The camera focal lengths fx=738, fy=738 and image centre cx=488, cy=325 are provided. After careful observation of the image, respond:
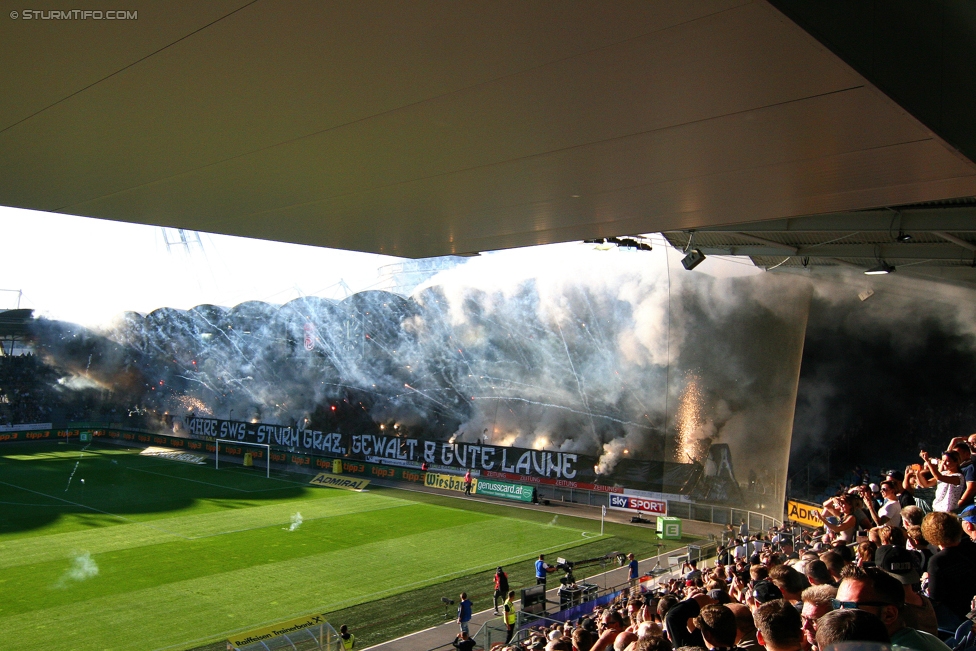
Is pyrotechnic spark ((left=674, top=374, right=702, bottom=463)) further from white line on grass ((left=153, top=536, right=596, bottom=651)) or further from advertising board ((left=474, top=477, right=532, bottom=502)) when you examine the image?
white line on grass ((left=153, top=536, right=596, bottom=651))

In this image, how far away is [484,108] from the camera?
3.46 metres

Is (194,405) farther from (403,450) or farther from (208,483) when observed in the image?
(403,450)

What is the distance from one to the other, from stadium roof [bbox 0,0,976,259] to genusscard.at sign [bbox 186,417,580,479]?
1191 inches

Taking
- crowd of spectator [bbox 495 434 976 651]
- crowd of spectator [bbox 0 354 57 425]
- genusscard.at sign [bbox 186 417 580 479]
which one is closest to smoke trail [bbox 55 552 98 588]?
genusscard.at sign [bbox 186 417 580 479]

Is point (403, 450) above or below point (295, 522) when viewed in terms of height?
above

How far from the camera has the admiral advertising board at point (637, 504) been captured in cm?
2935

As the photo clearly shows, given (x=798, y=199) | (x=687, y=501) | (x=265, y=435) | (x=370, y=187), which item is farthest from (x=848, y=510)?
(x=265, y=435)

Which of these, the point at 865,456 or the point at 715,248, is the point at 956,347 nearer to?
the point at 865,456

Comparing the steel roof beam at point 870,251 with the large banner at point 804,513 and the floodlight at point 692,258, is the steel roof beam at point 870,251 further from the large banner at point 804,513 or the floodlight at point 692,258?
the large banner at point 804,513

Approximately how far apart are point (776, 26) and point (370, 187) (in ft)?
10.0

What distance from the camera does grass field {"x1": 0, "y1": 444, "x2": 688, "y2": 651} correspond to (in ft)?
58.3

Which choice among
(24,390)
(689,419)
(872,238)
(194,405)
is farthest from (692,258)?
(24,390)

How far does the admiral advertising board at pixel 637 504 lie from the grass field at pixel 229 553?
70.6 inches

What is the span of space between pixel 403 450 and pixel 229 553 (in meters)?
18.1
